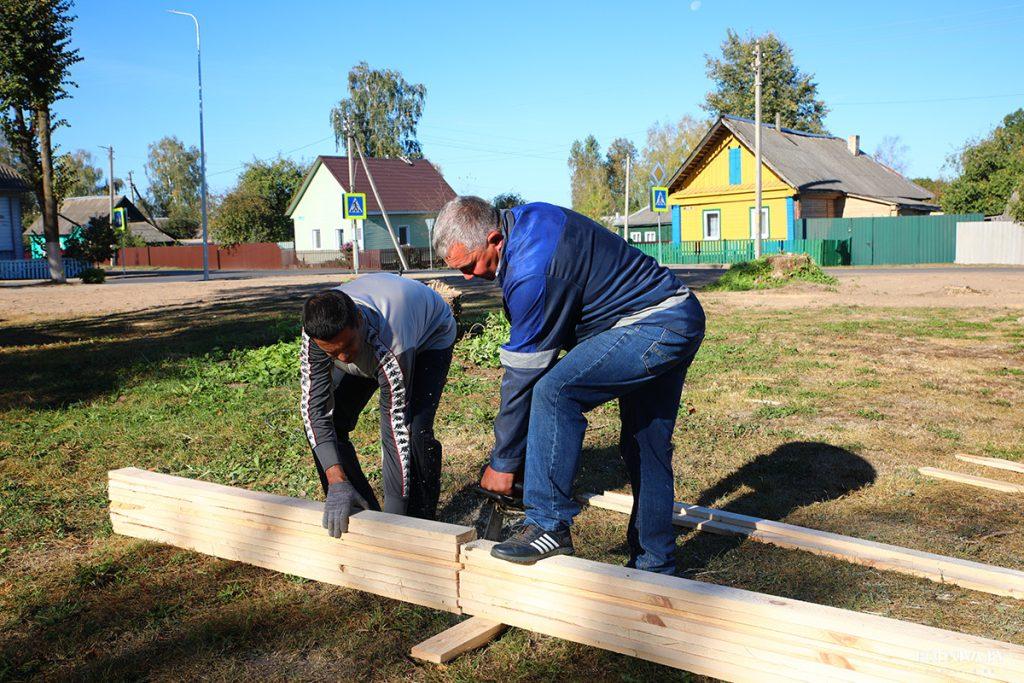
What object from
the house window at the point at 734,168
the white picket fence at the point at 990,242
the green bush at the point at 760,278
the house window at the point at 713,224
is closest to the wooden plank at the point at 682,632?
the green bush at the point at 760,278

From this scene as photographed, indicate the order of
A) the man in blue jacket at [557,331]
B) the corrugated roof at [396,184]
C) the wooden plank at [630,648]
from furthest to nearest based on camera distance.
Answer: the corrugated roof at [396,184] → the man in blue jacket at [557,331] → the wooden plank at [630,648]

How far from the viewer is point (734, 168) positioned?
126 ft

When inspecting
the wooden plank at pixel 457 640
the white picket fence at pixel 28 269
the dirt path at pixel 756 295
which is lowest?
the wooden plank at pixel 457 640

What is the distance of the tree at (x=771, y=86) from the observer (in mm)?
57344

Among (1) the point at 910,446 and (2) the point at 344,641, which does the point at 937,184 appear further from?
(2) the point at 344,641

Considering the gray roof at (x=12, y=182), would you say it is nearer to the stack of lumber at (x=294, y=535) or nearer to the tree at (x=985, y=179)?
the stack of lumber at (x=294, y=535)

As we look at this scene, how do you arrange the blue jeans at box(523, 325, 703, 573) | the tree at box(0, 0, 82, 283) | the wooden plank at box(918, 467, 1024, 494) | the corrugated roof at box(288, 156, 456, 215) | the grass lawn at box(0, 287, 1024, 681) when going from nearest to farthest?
the blue jeans at box(523, 325, 703, 573), the grass lawn at box(0, 287, 1024, 681), the wooden plank at box(918, 467, 1024, 494), the tree at box(0, 0, 82, 283), the corrugated roof at box(288, 156, 456, 215)

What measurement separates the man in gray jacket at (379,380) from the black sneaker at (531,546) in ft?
2.68

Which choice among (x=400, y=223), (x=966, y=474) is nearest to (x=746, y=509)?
(x=966, y=474)

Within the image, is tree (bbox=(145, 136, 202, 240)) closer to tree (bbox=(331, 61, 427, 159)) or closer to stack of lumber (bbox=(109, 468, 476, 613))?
tree (bbox=(331, 61, 427, 159))

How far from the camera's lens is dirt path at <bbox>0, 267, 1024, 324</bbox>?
16672mm

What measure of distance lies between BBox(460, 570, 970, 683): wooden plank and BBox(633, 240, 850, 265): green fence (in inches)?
1232

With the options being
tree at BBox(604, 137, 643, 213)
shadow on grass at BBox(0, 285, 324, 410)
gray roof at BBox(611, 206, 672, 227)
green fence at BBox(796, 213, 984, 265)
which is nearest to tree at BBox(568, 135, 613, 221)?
tree at BBox(604, 137, 643, 213)

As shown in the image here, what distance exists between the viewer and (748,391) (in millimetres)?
7852
